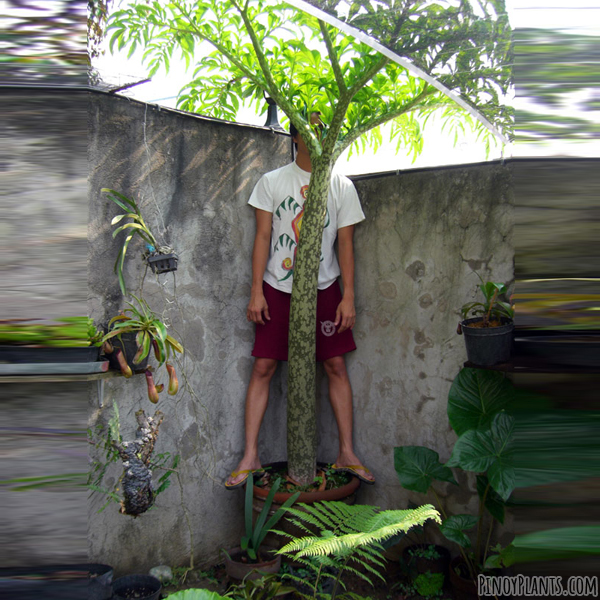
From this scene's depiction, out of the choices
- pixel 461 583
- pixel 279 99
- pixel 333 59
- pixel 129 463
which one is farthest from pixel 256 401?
pixel 333 59

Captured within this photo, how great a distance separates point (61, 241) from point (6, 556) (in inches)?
14.2

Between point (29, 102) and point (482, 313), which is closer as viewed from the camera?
point (29, 102)

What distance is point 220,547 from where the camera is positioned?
2.56 meters

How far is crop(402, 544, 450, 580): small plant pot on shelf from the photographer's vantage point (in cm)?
221

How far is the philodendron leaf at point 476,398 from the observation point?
203cm

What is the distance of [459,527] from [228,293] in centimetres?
143

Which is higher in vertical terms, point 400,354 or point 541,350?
point 541,350

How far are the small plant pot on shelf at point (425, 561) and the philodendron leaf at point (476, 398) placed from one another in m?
0.60

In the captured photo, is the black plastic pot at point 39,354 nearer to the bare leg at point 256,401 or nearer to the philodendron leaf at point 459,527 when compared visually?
the philodendron leaf at point 459,527

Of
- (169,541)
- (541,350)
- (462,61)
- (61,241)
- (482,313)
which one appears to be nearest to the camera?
(541,350)

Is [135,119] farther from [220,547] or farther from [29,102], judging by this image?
[220,547]

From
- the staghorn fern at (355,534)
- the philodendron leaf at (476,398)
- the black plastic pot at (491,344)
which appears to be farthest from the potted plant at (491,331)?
the staghorn fern at (355,534)

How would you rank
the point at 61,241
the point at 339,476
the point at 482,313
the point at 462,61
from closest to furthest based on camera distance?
the point at 61,241, the point at 462,61, the point at 482,313, the point at 339,476

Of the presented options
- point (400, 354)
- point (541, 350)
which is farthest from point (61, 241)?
point (400, 354)
